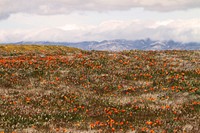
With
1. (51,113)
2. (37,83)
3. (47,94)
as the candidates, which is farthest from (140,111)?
(37,83)

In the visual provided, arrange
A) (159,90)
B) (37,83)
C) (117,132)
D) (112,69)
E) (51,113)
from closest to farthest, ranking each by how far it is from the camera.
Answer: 1. (117,132)
2. (51,113)
3. (159,90)
4. (37,83)
5. (112,69)

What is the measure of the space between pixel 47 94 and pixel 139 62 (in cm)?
1414

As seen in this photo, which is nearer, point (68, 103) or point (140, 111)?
→ point (140, 111)

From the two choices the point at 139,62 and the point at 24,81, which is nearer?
the point at 24,81

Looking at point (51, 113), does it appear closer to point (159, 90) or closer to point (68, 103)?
point (68, 103)

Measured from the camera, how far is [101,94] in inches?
882

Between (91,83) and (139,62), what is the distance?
9249mm

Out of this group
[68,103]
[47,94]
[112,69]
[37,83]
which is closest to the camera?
[68,103]

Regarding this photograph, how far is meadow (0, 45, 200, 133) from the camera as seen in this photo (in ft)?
48.1

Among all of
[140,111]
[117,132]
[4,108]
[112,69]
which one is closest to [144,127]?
[117,132]

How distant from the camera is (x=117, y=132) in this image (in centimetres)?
1353

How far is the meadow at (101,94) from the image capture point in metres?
14.6

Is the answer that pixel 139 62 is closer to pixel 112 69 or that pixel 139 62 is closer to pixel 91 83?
pixel 112 69

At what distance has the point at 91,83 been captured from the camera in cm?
2517
